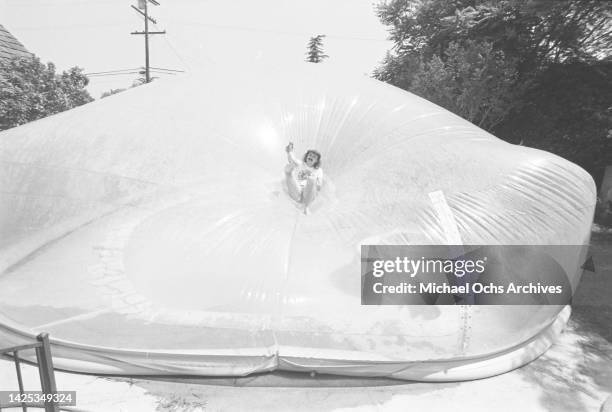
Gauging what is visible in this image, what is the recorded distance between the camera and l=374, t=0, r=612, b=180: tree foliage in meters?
9.52

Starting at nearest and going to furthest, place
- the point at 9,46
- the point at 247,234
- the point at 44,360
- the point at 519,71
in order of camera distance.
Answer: the point at 44,360, the point at 247,234, the point at 519,71, the point at 9,46

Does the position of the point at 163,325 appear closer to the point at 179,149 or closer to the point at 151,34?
the point at 179,149

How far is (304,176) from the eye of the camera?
381cm

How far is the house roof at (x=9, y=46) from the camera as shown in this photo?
35.2 feet

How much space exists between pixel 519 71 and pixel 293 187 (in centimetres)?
1030

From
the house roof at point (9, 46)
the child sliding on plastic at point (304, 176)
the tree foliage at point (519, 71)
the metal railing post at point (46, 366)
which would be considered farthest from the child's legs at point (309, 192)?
the house roof at point (9, 46)

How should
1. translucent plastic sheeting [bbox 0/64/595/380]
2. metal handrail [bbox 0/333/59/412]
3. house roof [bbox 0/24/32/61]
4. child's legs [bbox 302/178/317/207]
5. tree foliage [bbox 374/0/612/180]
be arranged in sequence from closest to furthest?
metal handrail [bbox 0/333/59/412], translucent plastic sheeting [bbox 0/64/595/380], child's legs [bbox 302/178/317/207], tree foliage [bbox 374/0/612/180], house roof [bbox 0/24/32/61]

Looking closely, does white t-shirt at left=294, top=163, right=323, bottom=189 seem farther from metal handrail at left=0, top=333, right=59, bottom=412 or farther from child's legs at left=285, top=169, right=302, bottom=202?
metal handrail at left=0, top=333, right=59, bottom=412

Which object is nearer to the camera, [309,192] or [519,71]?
[309,192]

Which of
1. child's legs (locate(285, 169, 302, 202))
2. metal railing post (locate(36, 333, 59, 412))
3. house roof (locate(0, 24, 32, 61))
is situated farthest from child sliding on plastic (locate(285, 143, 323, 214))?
house roof (locate(0, 24, 32, 61))

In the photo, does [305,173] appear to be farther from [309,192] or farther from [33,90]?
[33,90]

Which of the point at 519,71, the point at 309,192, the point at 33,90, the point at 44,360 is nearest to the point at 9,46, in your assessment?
the point at 33,90

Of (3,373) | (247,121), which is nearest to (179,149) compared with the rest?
(247,121)

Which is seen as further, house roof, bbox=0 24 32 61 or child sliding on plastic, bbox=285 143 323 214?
house roof, bbox=0 24 32 61
